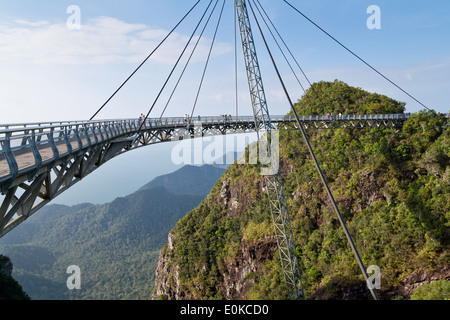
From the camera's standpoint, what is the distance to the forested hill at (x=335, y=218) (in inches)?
890

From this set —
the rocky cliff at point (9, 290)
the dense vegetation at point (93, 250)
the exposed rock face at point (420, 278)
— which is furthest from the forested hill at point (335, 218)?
the dense vegetation at point (93, 250)

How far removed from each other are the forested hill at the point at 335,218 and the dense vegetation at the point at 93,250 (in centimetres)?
5706

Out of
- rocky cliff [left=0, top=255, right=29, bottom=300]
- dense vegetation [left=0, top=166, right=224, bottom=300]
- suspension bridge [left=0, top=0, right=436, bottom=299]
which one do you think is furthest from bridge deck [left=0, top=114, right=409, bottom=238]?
dense vegetation [left=0, top=166, right=224, bottom=300]

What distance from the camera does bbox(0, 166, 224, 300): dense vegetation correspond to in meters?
98.4

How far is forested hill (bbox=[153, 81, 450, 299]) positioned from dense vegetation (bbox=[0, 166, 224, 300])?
187ft

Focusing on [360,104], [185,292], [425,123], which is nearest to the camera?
[425,123]

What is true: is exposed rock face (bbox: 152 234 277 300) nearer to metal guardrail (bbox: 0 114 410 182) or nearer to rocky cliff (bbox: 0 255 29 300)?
metal guardrail (bbox: 0 114 410 182)

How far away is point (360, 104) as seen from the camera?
4475 centimetres

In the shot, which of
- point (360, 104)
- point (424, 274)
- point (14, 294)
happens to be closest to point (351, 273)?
point (424, 274)

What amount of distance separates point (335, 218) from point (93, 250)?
142 m

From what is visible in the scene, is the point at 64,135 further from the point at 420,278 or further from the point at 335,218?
the point at 335,218
